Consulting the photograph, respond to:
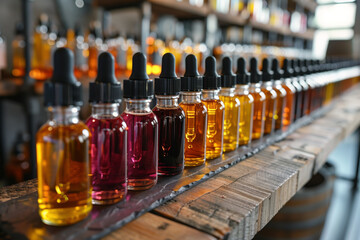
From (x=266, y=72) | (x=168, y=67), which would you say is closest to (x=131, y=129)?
(x=168, y=67)

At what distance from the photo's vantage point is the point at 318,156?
3.06 feet

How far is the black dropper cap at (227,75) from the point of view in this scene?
2.51 feet

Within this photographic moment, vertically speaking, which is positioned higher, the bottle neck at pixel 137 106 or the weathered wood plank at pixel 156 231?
the bottle neck at pixel 137 106

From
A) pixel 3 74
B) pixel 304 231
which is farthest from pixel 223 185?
pixel 3 74

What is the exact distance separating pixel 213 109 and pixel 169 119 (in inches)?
5.9

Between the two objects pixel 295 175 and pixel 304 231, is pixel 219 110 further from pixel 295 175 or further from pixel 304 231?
pixel 304 231

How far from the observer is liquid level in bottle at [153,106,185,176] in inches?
24.1

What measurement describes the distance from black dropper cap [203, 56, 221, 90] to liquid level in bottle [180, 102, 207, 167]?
46 millimetres

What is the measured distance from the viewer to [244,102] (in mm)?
853

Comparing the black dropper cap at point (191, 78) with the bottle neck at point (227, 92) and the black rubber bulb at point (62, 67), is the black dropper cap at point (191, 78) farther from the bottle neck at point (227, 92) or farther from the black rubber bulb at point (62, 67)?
the black rubber bulb at point (62, 67)

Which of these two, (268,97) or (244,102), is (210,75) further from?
(268,97)

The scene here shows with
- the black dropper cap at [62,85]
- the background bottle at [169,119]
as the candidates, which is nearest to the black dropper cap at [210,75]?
the background bottle at [169,119]

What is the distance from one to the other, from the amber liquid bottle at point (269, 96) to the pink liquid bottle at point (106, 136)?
0.59 m

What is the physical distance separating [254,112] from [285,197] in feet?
0.96
